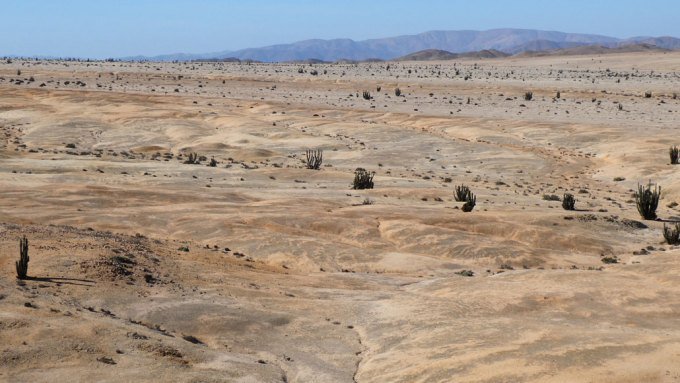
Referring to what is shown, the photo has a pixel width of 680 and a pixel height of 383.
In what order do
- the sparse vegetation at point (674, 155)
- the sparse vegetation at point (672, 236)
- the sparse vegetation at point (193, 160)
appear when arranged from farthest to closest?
the sparse vegetation at point (193, 160) → the sparse vegetation at point (674, 155) → the sparse vegetation at point (672, 236)

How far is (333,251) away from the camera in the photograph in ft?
74.0

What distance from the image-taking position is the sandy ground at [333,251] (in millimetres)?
13156

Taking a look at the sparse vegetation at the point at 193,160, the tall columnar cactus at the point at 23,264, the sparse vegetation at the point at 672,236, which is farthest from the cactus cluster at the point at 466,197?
the tall columnar cactus at the point at 23,264

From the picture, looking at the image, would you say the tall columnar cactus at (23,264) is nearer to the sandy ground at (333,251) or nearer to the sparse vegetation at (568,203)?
the sandy ground at (333,251)

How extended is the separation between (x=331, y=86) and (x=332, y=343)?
215ft

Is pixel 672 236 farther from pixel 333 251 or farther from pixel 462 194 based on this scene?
pixel 333 251

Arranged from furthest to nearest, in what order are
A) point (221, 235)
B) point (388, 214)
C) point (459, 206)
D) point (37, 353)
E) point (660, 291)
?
1. point (459, 206)
2. point (388, 214)
3. point (221, 235)
4. point (660, 291)
5. point (37, 353)

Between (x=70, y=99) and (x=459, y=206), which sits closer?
(x=459, y=206)

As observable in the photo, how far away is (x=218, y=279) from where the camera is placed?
60.5ft

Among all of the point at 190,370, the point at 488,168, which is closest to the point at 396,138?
the point at 488,168

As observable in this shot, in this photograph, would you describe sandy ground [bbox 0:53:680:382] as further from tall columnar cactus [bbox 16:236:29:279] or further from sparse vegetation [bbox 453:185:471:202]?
sparse vegetation [bbox 453:185:471:202]

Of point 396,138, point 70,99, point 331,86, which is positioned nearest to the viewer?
point 396,138

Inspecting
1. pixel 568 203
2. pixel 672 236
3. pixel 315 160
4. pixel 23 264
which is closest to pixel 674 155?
pixel 568 203

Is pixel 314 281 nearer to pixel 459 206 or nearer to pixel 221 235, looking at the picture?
pixel 221 235
